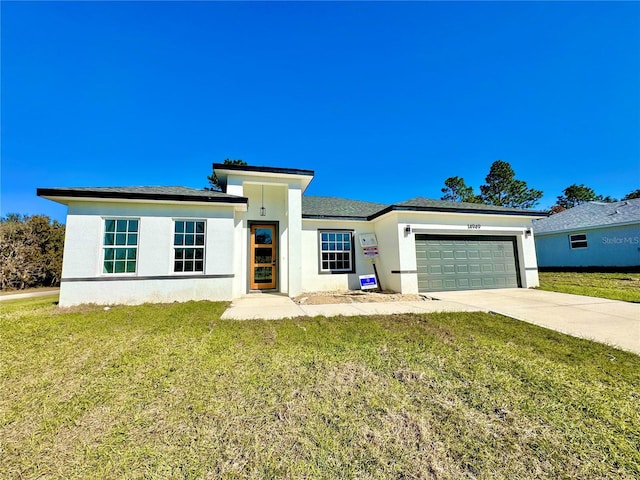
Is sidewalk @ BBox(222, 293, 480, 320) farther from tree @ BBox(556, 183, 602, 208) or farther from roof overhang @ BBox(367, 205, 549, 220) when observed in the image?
tree @ BBox(556, 183, 602, 208)

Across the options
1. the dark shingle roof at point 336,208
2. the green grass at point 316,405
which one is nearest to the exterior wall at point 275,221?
the dark shingle roof at point 336,208

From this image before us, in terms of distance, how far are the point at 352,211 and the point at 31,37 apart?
42.0ft

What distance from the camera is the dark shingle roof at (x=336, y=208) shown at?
10421 millimetres

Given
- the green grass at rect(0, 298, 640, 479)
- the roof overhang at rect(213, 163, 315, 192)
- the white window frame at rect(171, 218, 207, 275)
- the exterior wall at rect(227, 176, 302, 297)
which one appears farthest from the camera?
the exterior wall at rect(227, 176, 302, 297)

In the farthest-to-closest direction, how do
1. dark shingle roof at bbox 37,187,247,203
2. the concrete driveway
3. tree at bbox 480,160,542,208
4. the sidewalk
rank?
tree at bbox 480,160,542,208 < dark shingle roof at bbox 37,187,247,203 < the sidewalk < the concrete driveway

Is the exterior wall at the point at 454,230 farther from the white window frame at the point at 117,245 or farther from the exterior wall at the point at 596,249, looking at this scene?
the exterior wall at the point at 596,249

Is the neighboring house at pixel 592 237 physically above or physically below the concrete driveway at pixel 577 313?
above

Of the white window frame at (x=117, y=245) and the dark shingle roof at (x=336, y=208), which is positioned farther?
the dark shingle roof at (x=336, y=208)

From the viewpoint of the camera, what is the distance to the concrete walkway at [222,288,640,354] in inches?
181

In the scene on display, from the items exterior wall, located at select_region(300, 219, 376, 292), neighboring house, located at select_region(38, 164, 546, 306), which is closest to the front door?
neighboring house, located at select_region(38, 164, 546, 306)

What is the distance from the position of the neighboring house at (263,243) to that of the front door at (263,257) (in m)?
0.04

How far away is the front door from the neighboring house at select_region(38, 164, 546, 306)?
0.04 m

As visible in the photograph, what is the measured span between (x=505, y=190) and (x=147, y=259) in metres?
41.2

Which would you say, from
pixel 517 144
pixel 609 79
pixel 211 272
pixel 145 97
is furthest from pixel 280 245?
pixel 517 144
